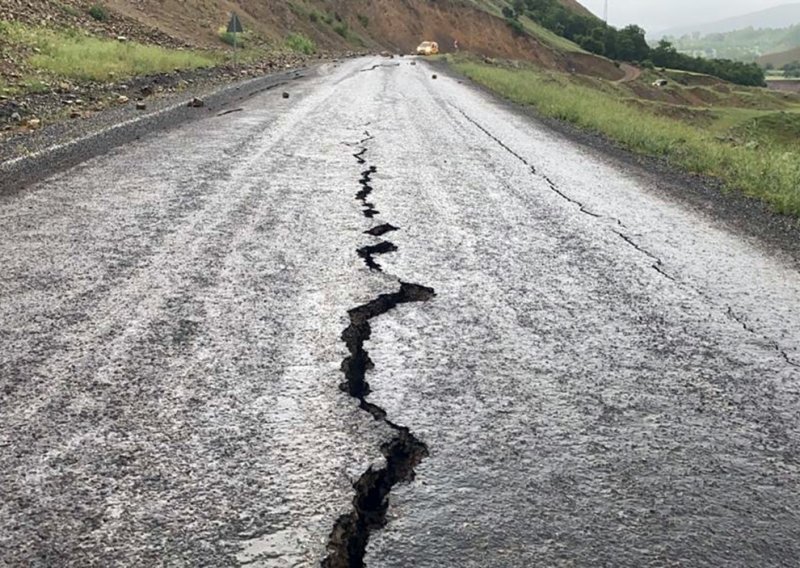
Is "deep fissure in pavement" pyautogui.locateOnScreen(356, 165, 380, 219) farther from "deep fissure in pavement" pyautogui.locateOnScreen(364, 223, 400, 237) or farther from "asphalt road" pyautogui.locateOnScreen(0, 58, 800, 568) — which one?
"deep fissure in pavement" pyautogui.locateOnScreen(364, 223, 400, 237)

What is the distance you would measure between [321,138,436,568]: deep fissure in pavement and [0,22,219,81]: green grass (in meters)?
11.1

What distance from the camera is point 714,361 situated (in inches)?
115

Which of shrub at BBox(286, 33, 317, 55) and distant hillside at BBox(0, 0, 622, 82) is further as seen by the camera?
shrub at BBox(286, 33, 317, 55)

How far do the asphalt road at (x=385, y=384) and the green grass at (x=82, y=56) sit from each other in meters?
8.39

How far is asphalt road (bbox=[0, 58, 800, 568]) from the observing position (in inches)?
71.6

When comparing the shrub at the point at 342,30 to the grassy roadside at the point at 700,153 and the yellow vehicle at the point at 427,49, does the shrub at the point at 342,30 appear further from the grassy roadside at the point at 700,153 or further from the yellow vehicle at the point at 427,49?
the grassy roadside at the point at 700,153

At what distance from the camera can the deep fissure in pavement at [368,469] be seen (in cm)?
175

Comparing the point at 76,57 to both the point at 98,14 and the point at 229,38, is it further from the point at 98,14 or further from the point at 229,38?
the point at 229,38

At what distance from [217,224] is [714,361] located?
282 cm

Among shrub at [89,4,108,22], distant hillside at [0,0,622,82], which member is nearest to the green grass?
distant hillside at [0,0,622,82]

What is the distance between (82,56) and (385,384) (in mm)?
13745

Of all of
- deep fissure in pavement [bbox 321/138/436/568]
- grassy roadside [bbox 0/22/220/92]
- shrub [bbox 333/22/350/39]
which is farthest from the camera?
shrub [bbox 333/22/350/39]

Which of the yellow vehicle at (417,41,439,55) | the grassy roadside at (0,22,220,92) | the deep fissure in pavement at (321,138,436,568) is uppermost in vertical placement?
the yellow vehicle at (417,41,439,55)

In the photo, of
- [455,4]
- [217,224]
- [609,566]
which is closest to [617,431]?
[609,566]
